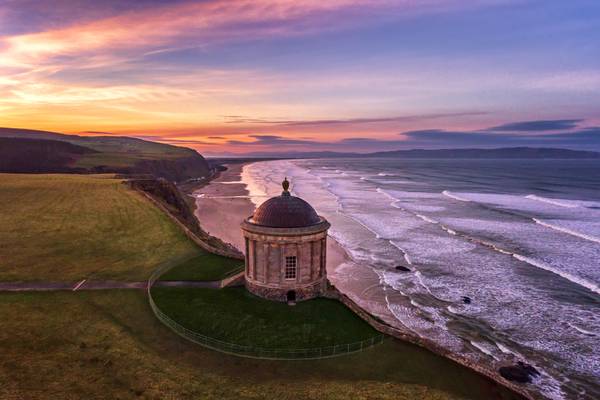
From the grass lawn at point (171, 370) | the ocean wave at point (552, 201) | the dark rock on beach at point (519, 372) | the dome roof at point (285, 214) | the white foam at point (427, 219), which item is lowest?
the ocean wave at point (552, 201)

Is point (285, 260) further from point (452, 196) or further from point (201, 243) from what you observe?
point (452, 196)

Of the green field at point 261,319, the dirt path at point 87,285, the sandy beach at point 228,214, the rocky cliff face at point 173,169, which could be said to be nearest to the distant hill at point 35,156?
the rocky cliff face at point 173,169

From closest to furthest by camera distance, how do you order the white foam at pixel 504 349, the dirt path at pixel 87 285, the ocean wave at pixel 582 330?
1. the white foam at pixel 504 349
2. the dirt path at pixel 87 285
3. the ocean wave at pixel 582 330

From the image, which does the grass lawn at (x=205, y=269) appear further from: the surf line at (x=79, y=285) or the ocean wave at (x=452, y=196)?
the ocean wave at (x=452, y=196)

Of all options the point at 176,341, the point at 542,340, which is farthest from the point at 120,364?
the point at 542,340

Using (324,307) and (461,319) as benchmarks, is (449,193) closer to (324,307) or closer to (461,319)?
(461,319)

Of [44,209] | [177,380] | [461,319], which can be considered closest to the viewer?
[177,380]
